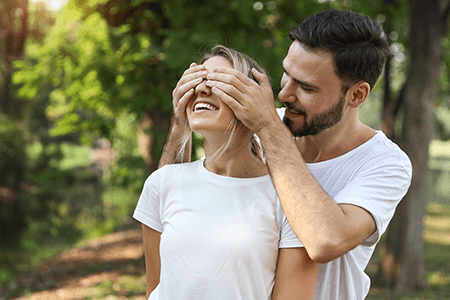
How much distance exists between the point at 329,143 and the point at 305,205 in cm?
70

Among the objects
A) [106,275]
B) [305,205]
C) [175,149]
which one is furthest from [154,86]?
[305,205]

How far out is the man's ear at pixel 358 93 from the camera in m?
2.17

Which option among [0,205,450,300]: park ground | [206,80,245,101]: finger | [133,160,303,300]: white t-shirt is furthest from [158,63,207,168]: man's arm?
[0,205,450,300]: park ground

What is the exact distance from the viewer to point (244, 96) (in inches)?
66.1

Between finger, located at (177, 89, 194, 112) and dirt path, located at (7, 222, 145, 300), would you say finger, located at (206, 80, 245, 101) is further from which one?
dirt path, located at (7, 222, 145, 300)

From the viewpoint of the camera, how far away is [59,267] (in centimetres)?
888

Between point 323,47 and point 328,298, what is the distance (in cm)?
122

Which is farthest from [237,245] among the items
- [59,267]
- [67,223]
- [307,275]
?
[67,223]

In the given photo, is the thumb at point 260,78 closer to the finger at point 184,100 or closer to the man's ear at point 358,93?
the finger at point 184,100

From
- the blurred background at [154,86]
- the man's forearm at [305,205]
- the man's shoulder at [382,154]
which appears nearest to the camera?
the man's forearm at [305,205]

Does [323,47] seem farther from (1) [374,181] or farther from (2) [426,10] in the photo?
(2) [426,10]

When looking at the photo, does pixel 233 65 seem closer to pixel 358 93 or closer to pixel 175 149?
pixel 175 149

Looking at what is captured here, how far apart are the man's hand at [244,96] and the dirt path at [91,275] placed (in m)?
5.67

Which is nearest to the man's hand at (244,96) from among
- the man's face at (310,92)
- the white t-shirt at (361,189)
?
the man's face at (310,92)
